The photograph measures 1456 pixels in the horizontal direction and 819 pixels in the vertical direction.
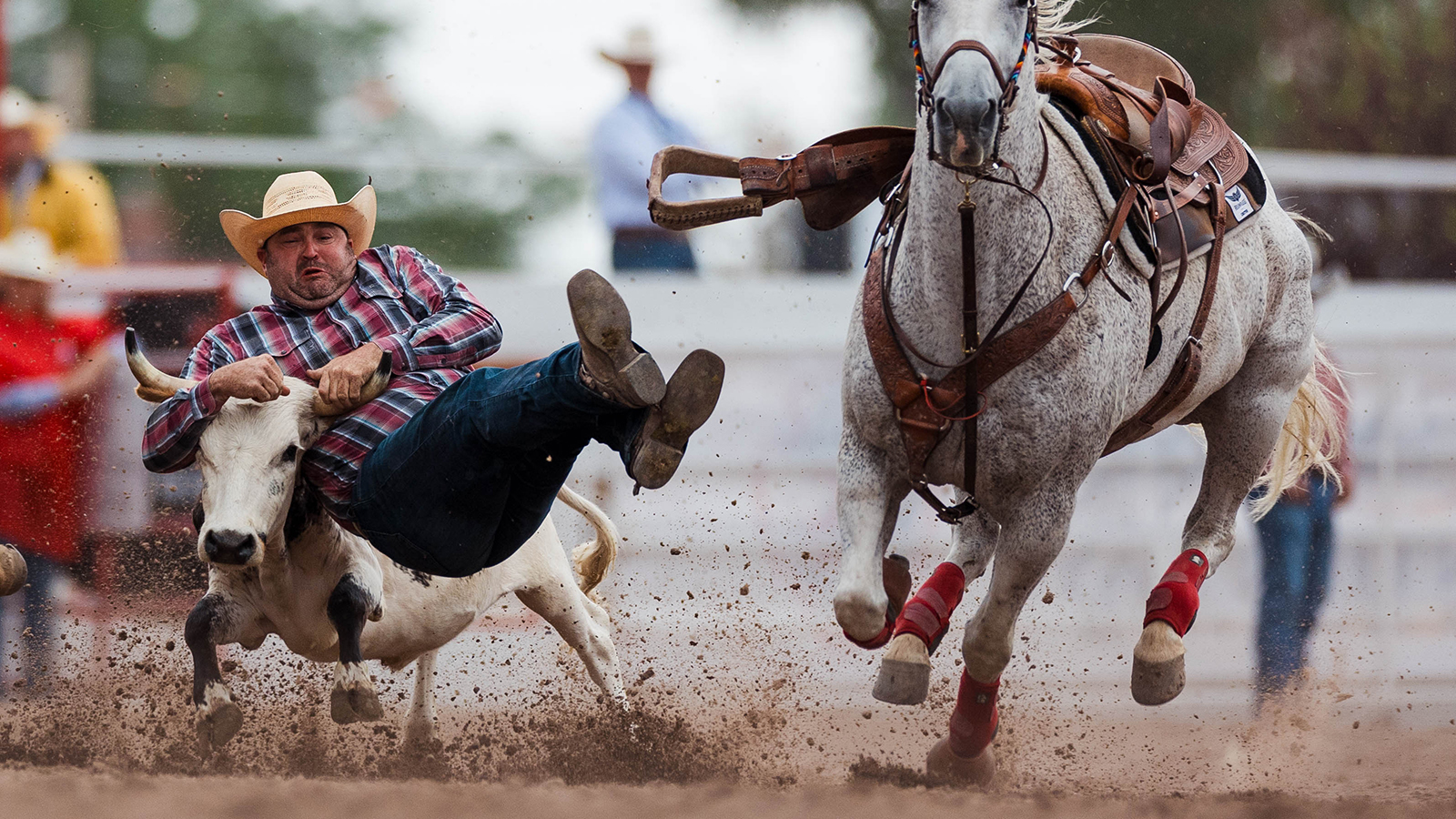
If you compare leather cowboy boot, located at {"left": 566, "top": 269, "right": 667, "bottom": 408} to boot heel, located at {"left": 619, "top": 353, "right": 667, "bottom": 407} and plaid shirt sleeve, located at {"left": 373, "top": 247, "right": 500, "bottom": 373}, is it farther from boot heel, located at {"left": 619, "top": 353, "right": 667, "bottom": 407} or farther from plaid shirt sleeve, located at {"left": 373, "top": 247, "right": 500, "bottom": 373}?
plaid shirt sleeve, located at {"left": 373, "top": 247, "right": 500, "bottom": 373}

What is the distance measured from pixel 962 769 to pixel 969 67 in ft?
7.34

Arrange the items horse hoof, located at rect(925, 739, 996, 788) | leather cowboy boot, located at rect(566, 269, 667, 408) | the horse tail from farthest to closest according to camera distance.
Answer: the horse tail → horse hoof, located at rect(925, 739, 996, 788) → leather cowboy boot, located at rect(566, 269, 667, 408)

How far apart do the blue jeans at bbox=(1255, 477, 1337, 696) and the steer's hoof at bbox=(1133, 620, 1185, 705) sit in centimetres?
303

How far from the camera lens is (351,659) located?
3.74m

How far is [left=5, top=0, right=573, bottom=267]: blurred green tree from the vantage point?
1287 cm

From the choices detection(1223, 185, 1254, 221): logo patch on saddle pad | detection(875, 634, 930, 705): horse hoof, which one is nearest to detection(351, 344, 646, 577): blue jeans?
detection(875, 634, 930, 705): horse hoof

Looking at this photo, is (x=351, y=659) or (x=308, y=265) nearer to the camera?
(x=351, y=659)

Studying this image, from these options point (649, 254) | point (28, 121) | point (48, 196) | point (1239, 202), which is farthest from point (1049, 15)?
point (28, 121)

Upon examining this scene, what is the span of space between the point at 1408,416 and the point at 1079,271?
4.62m

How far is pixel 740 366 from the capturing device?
6984 millimetres

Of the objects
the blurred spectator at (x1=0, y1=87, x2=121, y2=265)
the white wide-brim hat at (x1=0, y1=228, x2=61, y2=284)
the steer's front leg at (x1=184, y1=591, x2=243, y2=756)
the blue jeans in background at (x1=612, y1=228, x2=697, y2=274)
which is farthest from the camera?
the blue jeans in background at (x1=612, y1=228, x2=697, y2=274)

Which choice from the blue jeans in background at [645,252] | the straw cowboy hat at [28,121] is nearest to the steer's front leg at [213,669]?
the blue jeans in background at [645,252]

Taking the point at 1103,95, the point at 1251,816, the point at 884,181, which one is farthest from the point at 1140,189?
the point at 1251,816

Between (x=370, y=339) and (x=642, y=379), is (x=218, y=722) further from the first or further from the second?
(x=642, y=379)
